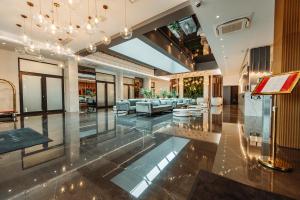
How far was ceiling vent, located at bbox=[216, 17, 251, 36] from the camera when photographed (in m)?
4.34

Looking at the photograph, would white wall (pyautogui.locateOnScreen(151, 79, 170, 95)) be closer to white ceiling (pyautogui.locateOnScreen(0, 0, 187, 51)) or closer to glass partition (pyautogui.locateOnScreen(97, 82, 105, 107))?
glass partition (pyautogui.locateOnScreen(97, 82, 105, 107))

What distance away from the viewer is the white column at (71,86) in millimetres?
9477

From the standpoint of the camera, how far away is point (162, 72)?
1630cm

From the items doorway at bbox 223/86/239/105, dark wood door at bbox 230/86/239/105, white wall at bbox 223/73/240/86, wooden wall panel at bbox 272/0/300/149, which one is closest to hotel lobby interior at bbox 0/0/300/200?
wooden wall panel at bbox 272/0/300/149

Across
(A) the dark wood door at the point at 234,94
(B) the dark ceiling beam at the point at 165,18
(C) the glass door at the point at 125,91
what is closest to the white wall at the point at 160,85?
(C) the glass door at the point at 125,91

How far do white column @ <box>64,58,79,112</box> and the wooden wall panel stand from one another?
10.2 meters

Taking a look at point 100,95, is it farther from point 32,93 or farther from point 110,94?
point 32,93

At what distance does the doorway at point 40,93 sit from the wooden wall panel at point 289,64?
1116 cm

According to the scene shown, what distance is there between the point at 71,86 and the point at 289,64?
34.0 ft

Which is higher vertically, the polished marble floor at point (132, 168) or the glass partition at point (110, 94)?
the glass partition at point (110, 94)

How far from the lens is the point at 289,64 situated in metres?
2.85

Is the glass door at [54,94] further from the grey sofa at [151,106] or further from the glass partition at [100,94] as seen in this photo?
the grey sofa at [151,106]

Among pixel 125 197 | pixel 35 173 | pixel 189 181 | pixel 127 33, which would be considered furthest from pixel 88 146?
pixel 127 33

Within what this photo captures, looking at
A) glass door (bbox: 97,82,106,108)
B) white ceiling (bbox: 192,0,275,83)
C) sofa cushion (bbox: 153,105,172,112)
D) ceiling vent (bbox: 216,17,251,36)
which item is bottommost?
sofa cushion (bbox: 153,105,172,112)
